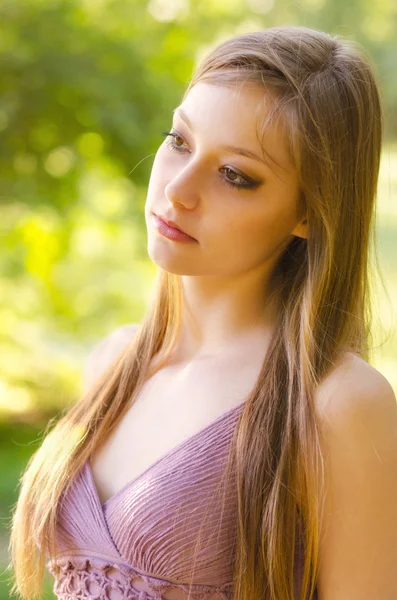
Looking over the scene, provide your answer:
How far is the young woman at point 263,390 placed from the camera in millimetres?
1041

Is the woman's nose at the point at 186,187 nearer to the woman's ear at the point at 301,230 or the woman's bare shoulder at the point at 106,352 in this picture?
the woman's ear at the point at 301,230

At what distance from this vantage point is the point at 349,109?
3.59ft

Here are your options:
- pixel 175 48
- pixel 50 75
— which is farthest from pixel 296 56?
pixel 175 48

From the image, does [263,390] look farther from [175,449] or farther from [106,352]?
[106,352]

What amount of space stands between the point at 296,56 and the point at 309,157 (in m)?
0.13

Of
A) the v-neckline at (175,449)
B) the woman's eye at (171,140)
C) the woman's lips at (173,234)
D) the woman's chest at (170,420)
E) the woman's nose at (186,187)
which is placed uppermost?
the woman's eye at (171,140)

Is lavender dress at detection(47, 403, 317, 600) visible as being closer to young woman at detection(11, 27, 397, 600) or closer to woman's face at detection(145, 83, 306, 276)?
young woman at detection(11, 27, 397, 600)

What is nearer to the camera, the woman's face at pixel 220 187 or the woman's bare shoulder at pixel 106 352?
the woman's face at pixel 220 187

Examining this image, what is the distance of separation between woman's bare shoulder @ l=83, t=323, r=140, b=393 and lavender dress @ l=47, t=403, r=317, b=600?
0.32 m

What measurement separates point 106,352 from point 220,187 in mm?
479

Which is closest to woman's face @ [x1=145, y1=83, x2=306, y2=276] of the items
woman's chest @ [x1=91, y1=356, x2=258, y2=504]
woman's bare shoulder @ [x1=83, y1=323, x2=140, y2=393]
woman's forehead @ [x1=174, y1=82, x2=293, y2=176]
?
woman's forehead @ [x1=174, y1=82, x2=293, y2=176]

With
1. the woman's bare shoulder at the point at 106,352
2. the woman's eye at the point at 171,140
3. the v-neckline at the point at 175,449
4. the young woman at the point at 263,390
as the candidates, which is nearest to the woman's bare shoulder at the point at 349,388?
the young woman at the point at 263,390

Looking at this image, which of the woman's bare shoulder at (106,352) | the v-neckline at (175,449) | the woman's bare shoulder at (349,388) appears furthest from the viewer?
the woman's bare shoulder at (106,352)

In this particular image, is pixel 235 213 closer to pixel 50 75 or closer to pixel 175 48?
pixel 50 75
